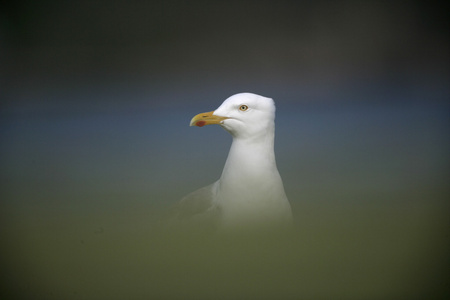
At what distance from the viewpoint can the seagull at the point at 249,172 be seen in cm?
151

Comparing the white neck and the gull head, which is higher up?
the gull head

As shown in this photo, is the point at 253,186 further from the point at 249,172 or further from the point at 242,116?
the point at 242,116

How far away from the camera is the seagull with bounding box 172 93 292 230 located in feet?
4.95

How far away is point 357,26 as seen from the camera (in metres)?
1.68

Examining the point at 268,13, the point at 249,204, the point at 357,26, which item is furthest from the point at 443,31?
the point at 249,204

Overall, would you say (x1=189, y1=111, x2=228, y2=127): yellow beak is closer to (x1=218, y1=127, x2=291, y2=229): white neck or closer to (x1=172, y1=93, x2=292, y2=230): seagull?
(x1=172, y1=93, x2=292, y2=230): seagull

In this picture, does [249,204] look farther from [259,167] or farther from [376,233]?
[376,233]

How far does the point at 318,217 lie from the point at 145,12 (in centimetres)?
105

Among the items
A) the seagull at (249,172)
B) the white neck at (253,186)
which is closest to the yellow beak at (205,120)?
the seagull at (249,172)

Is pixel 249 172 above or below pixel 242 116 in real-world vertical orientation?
below

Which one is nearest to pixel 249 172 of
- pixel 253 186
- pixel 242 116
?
pixel 253 186

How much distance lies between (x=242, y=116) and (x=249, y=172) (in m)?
0.20

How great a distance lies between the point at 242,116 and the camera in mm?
1508

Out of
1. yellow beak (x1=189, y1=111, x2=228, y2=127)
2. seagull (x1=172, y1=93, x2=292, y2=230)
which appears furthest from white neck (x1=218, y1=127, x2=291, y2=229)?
yellow beak (x1=189, y1=111, x2=228, y2=127)
